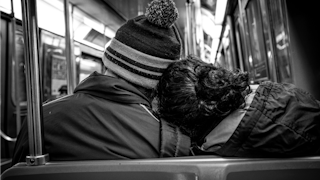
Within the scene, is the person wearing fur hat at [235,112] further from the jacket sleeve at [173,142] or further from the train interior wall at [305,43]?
the train interior wall at [305,43]

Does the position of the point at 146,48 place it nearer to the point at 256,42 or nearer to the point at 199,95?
the point at 199,95

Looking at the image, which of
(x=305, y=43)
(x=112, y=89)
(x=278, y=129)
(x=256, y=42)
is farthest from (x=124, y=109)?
(x=256, y=42)

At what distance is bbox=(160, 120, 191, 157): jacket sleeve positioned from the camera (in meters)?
0.92

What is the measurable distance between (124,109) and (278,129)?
489 millimetres

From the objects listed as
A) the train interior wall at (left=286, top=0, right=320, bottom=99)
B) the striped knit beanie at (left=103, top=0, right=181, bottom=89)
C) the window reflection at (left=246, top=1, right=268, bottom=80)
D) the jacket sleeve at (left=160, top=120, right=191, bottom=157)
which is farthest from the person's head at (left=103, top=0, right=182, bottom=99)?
the window reflection at (left=246, top=1, right=268, bottom=80)

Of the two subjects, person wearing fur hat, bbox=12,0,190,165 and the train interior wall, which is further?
the train interior wall

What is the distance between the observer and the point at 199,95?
0.96 m

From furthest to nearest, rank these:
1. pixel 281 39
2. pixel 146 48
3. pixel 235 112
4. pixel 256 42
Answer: pixel 256 42 < pixel 281 39 < pixel 146 48 < pixel 235 112

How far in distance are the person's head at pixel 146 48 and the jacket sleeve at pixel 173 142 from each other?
21 cm

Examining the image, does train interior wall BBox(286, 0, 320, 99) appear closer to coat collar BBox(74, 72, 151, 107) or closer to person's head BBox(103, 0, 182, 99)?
person's head BBox(103, 0, 182, 99)

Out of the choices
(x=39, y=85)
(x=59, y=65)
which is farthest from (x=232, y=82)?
(x=59, y=65)

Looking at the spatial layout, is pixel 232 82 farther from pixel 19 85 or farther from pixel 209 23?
pixel 209 23

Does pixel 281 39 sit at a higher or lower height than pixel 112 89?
higher

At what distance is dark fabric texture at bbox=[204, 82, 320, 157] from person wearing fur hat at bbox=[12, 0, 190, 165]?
0.68 feet
